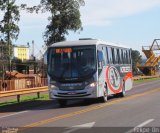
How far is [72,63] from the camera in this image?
77.5 feet

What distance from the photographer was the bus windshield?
23.5m

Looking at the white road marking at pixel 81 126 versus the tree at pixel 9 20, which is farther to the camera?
the tree at pixel 9 20

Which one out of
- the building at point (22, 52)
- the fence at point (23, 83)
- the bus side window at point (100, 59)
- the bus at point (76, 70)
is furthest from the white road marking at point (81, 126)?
the building at point (22, 52)

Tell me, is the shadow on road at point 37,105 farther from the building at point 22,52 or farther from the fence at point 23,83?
the building at point 22,52

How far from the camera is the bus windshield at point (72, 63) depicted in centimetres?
2352

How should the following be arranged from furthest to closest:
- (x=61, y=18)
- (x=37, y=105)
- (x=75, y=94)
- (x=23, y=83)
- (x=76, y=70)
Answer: (x=61, y=18), (x=23, y=83), (x=37, y=105), (x=76, y=70), (x=75, y=94)

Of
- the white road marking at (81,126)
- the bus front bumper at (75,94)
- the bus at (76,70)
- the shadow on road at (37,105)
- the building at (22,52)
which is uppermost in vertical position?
the building at (22,52)

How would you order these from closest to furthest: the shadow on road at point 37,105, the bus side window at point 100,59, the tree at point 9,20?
the shadow on road at point 37,105, the bus side window at point 100,59, the tree at point 9,20

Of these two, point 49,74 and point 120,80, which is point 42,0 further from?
point 49,74

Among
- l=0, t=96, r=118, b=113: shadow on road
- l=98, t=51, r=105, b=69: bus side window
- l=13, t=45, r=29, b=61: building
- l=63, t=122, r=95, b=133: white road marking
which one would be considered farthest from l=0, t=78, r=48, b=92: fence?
l=13, t=45, r=29, b=61: building

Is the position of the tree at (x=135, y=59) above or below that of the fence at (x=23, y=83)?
above

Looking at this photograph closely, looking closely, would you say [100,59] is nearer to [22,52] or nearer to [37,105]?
[37,105]

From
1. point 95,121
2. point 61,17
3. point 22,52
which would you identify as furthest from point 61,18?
point 22,52

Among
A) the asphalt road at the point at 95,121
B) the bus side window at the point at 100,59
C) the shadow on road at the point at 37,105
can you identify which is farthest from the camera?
the bus side window at the point at 100,59
